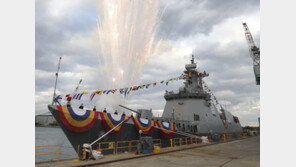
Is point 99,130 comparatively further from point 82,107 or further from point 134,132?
point 134,132

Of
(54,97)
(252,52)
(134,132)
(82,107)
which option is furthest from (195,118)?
(252,52)

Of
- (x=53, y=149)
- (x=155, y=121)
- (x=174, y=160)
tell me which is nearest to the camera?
(x=174, y=160)

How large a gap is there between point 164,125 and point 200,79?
19704 mm

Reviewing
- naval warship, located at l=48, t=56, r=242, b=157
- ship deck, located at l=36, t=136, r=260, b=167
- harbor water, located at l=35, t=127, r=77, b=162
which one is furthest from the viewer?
harbor water, located at l=35, t=127, r=77, b=162

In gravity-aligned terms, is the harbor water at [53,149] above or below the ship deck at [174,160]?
below

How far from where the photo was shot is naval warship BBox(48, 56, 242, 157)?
1211 centimetres

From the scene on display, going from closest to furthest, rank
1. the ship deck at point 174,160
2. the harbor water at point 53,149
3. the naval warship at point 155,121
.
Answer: the ship deck at point 174,160 → the naval warship at point 155,121 → the harbor water at point 53,149

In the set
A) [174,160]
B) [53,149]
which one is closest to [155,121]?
[174,160]

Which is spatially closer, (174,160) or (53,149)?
(174,160)

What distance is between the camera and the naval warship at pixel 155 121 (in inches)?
477

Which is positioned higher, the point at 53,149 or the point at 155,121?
the point at 155,121

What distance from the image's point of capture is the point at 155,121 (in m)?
18.4

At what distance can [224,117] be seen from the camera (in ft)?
116

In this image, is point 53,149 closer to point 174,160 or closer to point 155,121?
point 155,121
